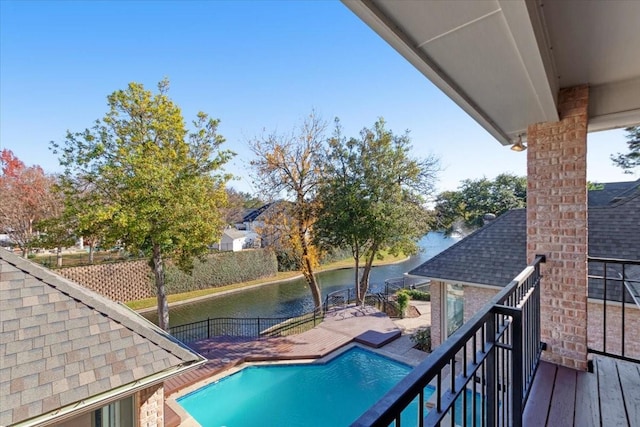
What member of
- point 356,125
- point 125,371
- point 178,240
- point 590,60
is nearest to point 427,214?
point 356,125

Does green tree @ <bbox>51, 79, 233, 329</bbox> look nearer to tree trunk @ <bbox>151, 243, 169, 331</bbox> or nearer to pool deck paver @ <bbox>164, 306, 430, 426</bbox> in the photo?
tree trunk @ <bbox>151, 243, 169, 331</bbox>

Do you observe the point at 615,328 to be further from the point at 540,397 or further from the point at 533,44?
the point at 533,44

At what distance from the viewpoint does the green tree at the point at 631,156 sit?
14.6 metres

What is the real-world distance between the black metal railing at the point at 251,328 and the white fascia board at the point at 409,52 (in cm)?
936

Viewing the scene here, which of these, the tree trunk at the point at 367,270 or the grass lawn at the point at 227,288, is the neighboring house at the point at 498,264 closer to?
the tree trunk at the point at 367,270

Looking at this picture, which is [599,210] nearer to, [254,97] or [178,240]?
[254,97]

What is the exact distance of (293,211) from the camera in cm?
1181

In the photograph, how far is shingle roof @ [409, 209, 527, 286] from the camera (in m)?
7.13

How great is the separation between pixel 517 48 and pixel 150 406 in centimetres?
530

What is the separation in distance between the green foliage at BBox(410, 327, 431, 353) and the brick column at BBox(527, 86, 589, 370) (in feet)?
20.7

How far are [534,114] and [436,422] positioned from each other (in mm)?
2968

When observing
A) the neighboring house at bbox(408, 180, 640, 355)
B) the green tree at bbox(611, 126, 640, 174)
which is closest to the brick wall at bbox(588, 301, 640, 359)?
the neighboring house at bbox(408, 180, 640, 355)

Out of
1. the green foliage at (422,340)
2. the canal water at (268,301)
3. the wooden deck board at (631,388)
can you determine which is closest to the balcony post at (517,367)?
the wooden deck board at (631,388)

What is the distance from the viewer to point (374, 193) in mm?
10938
